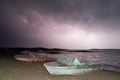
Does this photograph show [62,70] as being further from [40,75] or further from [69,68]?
[40,75]

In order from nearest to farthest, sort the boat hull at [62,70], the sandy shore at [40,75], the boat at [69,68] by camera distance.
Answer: the sandy shore at [40,75]
the boat hull at [62,70]
the boat at [69,68]

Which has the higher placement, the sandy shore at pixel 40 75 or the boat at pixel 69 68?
the boat at pixel 69 68

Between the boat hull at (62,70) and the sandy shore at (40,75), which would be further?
the boat hull at (62,70)

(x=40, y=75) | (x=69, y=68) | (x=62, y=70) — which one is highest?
(x=69, y=68)

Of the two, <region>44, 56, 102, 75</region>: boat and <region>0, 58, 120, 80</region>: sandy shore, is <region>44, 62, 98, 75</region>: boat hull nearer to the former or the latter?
<region>44, 56, 102, 75</region>: boat

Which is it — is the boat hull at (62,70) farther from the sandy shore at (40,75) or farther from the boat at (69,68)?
the sandy shore at (40,75)

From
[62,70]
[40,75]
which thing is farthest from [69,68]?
[40,75]

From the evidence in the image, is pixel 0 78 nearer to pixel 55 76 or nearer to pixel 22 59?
pixel 55 76

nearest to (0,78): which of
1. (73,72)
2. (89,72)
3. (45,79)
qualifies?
(45,79)

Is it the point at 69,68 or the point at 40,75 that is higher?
the point at 69,68

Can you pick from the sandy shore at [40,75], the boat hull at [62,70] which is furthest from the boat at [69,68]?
the sandy shore at [40,75]

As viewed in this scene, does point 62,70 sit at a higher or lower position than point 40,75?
higher

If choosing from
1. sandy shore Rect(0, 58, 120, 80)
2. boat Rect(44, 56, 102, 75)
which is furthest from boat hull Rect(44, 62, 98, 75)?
sandy shore Rect(0, 58, 120, 80)

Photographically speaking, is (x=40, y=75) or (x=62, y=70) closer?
(x=62, y=70)
